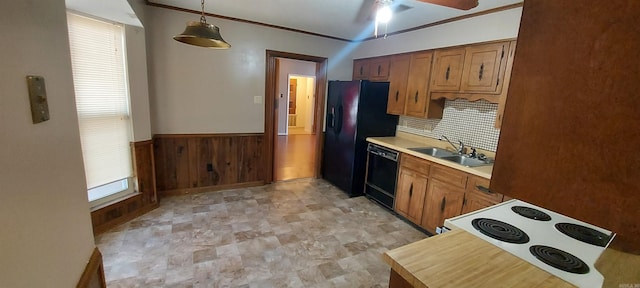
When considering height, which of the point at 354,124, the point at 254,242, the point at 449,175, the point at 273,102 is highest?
the point at 273,102

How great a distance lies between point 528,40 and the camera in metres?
0.53

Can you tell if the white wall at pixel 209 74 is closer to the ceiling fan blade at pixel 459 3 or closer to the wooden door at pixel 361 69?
the wooden door at pixel 361 69

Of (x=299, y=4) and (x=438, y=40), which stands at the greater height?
(x=299, y=4)

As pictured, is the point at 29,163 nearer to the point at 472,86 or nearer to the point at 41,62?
the point at 41,62

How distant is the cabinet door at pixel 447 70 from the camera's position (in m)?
2.79

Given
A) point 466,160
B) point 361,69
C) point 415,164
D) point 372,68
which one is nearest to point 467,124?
point 466,160

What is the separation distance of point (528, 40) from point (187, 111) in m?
3.55

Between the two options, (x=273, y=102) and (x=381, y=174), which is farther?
(x=273, y=102)

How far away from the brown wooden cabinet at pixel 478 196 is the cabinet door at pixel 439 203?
0.06 m

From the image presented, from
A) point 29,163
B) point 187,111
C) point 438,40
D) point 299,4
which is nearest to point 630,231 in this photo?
point 29,163

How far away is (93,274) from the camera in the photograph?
3.46ft

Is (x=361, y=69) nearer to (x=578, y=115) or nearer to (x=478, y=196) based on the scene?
(x=478, y=196)

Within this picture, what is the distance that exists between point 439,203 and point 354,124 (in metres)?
1.47

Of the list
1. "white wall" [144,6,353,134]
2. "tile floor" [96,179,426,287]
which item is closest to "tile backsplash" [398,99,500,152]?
"tile floor" [96,179,426,287]
